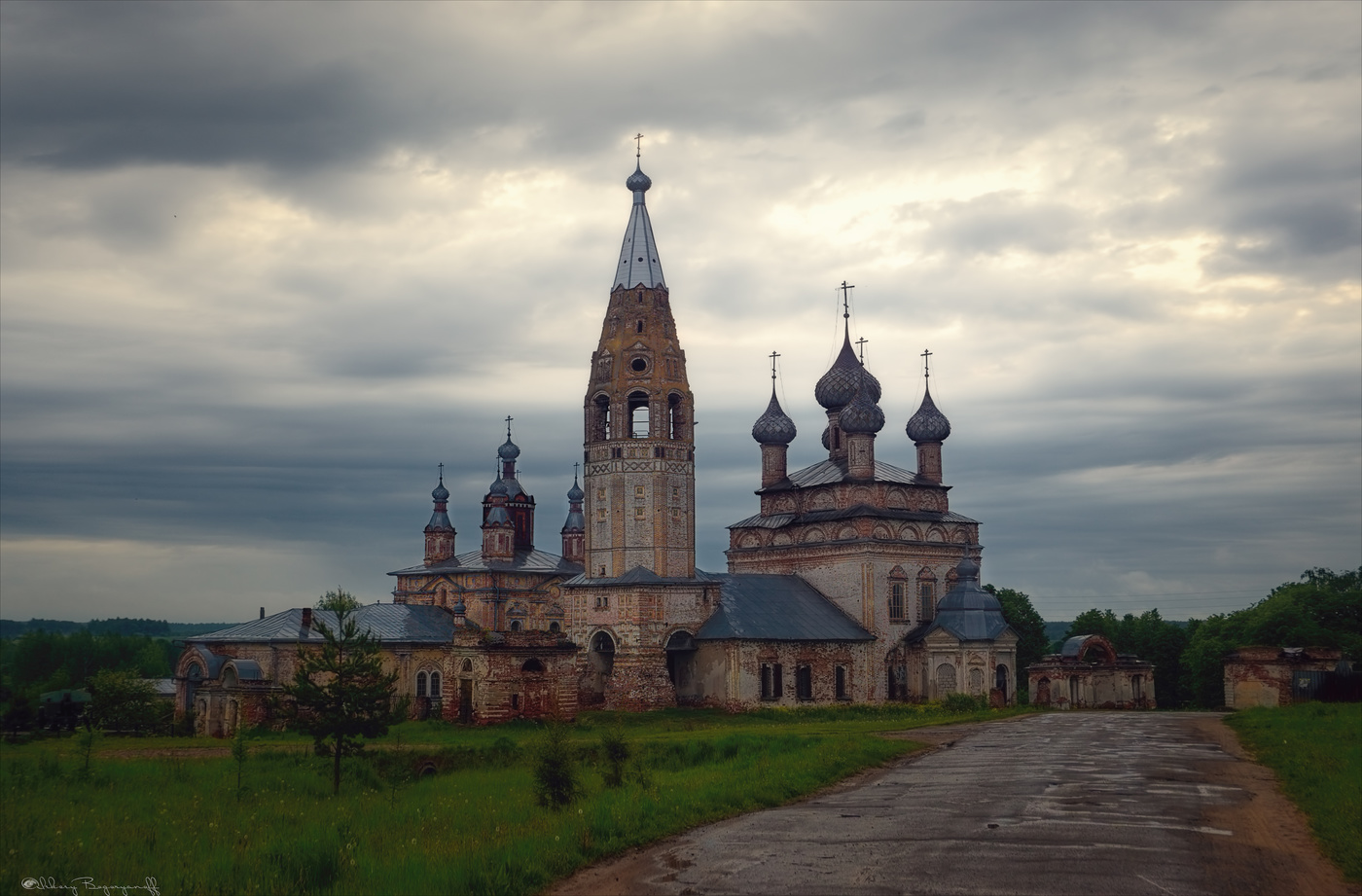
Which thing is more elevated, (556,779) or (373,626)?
(373,626)

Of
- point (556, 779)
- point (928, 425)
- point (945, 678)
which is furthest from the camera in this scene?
point (928, 425)

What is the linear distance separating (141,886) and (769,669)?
37.3 metres

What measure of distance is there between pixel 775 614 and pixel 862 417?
10.4m

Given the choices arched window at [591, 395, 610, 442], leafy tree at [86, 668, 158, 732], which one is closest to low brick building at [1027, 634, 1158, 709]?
arched window at [591, 395, 610, 442]

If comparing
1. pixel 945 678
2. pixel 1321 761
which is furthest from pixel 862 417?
pixel 1321 761

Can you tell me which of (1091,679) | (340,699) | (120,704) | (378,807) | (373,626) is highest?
(373,626)

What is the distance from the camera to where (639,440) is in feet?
167

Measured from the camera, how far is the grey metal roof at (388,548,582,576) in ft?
228

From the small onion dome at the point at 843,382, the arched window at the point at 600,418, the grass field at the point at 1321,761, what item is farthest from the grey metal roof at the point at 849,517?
the grass field at the point at 1321,761

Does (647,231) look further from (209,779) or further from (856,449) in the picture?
(209,779)

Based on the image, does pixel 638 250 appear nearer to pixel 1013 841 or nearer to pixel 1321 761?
pixel 1321 761

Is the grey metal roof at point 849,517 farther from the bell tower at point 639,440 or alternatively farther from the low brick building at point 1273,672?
the low brick building at point 1273,672

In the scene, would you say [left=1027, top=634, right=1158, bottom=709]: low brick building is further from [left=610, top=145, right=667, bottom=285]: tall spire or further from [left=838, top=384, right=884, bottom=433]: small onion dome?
[left=610, top=145, right=667, bottom=285]: tall spire

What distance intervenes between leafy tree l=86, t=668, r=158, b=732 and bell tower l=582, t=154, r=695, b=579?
16.7 meters
